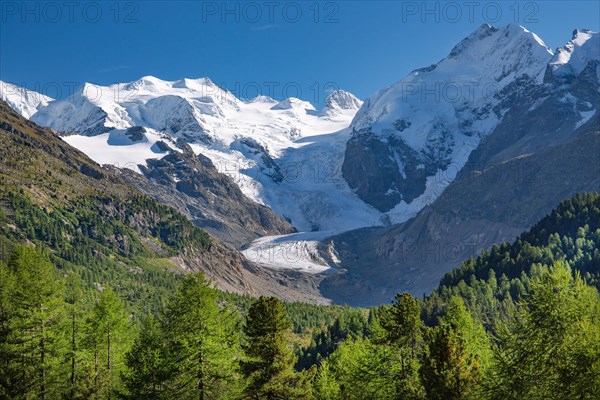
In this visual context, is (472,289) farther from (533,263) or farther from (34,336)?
(34,336)

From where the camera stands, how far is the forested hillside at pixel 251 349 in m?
40.4

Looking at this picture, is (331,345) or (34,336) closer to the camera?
(34,336)

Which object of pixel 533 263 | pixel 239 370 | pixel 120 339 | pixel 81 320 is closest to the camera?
pixel 239 370

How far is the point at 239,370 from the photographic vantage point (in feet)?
159

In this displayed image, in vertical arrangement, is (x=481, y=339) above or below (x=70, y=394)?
above

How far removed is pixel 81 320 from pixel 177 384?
12.4 m

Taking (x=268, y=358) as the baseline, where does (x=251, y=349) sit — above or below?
above

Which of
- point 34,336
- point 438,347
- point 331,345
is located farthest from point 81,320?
point 331,345

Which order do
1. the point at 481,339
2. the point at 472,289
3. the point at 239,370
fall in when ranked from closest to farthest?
the point at 239,370 → the point at 481,339 → the point at 472,289

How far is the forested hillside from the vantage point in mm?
40406

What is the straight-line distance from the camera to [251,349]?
48.9m

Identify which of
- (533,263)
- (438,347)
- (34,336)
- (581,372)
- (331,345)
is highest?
(533,263)

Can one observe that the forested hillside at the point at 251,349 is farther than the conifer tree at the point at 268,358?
No

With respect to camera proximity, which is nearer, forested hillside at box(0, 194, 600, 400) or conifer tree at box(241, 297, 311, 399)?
forested hillside at box(0, 194, 600, 400)
